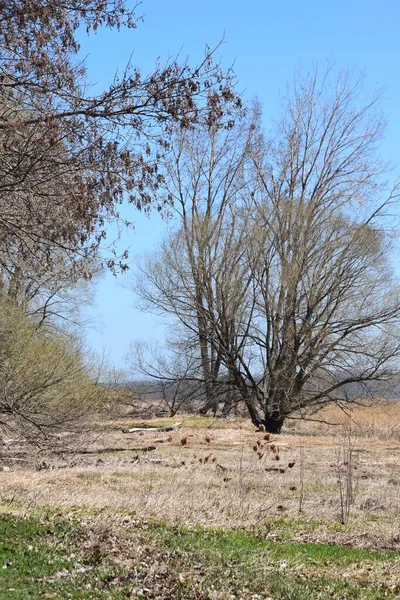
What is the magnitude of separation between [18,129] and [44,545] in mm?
4951

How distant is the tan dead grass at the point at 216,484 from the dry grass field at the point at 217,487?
0.9 inches

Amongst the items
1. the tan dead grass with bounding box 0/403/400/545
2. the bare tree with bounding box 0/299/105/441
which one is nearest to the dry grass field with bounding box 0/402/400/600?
the tan dead grass with bounding box 0/403/400/545

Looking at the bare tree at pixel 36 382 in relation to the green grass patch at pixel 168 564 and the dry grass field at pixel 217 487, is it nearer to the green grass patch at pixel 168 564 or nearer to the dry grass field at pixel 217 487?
the dry grass field at pixel 217 487

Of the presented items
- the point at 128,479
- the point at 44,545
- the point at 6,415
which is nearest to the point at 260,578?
the point at 44,545

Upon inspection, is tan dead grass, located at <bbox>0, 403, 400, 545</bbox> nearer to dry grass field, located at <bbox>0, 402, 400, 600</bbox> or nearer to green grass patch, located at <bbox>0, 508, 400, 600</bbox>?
dry grass field, located at <bbox>0, 402, 400, 600</bbox>

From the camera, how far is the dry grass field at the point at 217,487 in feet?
31.3

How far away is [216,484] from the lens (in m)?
13.3

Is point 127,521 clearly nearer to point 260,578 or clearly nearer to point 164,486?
point 260,578

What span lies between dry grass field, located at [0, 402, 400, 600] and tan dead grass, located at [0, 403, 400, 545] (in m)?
0.02

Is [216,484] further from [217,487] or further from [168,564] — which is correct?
[168,564]

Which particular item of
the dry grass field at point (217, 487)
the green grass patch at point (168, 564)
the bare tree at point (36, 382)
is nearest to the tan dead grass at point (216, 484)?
the dry grass field at point (217, 487)

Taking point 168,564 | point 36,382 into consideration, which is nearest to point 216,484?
point 168,564

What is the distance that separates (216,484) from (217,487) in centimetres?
32

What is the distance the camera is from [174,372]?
31.6 m
